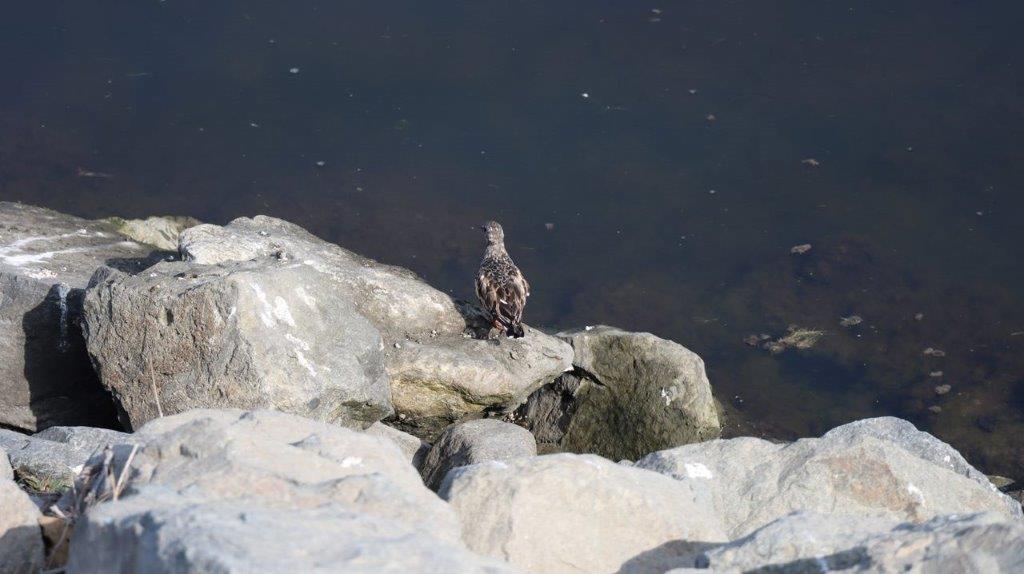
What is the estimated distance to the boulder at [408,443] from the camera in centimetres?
754

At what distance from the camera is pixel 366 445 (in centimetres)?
395

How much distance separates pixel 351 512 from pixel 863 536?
1728mm

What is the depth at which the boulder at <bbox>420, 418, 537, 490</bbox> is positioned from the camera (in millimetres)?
7000

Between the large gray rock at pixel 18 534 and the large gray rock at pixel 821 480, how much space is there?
2.90m

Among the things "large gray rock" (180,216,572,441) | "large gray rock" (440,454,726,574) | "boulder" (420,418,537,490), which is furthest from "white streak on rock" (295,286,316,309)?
"large gray rock" (440,454,726,574)

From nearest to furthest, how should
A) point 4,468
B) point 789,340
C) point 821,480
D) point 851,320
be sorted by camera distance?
1. point 4,468
2. point 821,480
3. point 789,340
4. point 851,320

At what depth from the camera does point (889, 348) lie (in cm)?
1131

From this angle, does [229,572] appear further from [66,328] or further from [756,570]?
[66,328]

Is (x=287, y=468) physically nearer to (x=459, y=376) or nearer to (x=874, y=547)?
(x=874, y=547)

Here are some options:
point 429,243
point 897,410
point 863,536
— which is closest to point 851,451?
point 863,536

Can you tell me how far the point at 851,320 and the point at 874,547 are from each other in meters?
8.73

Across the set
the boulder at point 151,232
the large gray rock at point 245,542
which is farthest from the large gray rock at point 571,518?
the boulder at point 151,232

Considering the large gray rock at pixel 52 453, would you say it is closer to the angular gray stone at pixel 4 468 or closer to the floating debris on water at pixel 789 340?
the angular gray stone at pixel 4 468

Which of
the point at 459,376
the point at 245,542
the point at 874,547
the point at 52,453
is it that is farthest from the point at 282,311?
the point at 874,547
